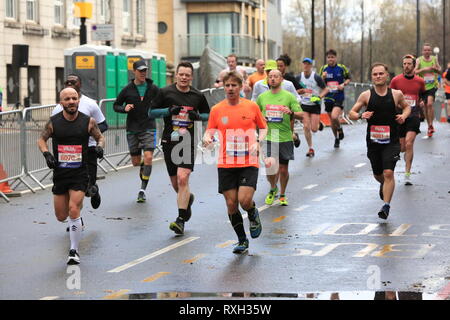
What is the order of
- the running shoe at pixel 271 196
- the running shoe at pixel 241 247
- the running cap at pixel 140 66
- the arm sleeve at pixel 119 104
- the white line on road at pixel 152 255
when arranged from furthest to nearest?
the running cap at pixel 140 66 < the arm sleeve at pixel 119 104 < the running shoe at pixel 271 196 < the running shoe at pixel 241 247 < the white line on road at pixel 152 255

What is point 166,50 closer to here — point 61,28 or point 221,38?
point 221,38

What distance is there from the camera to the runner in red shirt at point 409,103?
57.0 feet

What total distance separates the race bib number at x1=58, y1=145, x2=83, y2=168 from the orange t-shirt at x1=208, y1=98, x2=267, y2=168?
1.39m

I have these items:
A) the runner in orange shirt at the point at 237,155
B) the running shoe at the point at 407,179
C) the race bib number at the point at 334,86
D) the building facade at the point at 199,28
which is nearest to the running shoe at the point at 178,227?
the runner in orange shirt at the point at 237,155

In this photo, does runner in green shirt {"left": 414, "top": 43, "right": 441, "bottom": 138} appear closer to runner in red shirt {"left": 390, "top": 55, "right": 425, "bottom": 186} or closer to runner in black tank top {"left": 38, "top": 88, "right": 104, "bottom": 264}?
runner in red shirt {"left": 390, "top": 55, "right": 425, "bottom": 186}

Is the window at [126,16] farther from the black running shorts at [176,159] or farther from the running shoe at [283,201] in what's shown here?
the black running shorts at [176,159]

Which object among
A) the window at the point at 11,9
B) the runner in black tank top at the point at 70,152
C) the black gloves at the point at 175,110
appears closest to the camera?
the runner in black tank top at the point at 70,152

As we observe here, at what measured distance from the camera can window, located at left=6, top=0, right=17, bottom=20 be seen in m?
38.9

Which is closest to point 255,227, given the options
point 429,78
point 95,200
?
point 95,200

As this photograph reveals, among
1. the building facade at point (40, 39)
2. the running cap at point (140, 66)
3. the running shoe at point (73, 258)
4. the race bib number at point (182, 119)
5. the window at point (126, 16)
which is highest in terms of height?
the window at point (126, 16)

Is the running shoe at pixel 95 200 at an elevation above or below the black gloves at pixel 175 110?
below

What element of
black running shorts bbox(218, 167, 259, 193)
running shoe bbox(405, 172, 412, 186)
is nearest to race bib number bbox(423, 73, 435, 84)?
running shoe bbox(405, 172, 412, 186)
